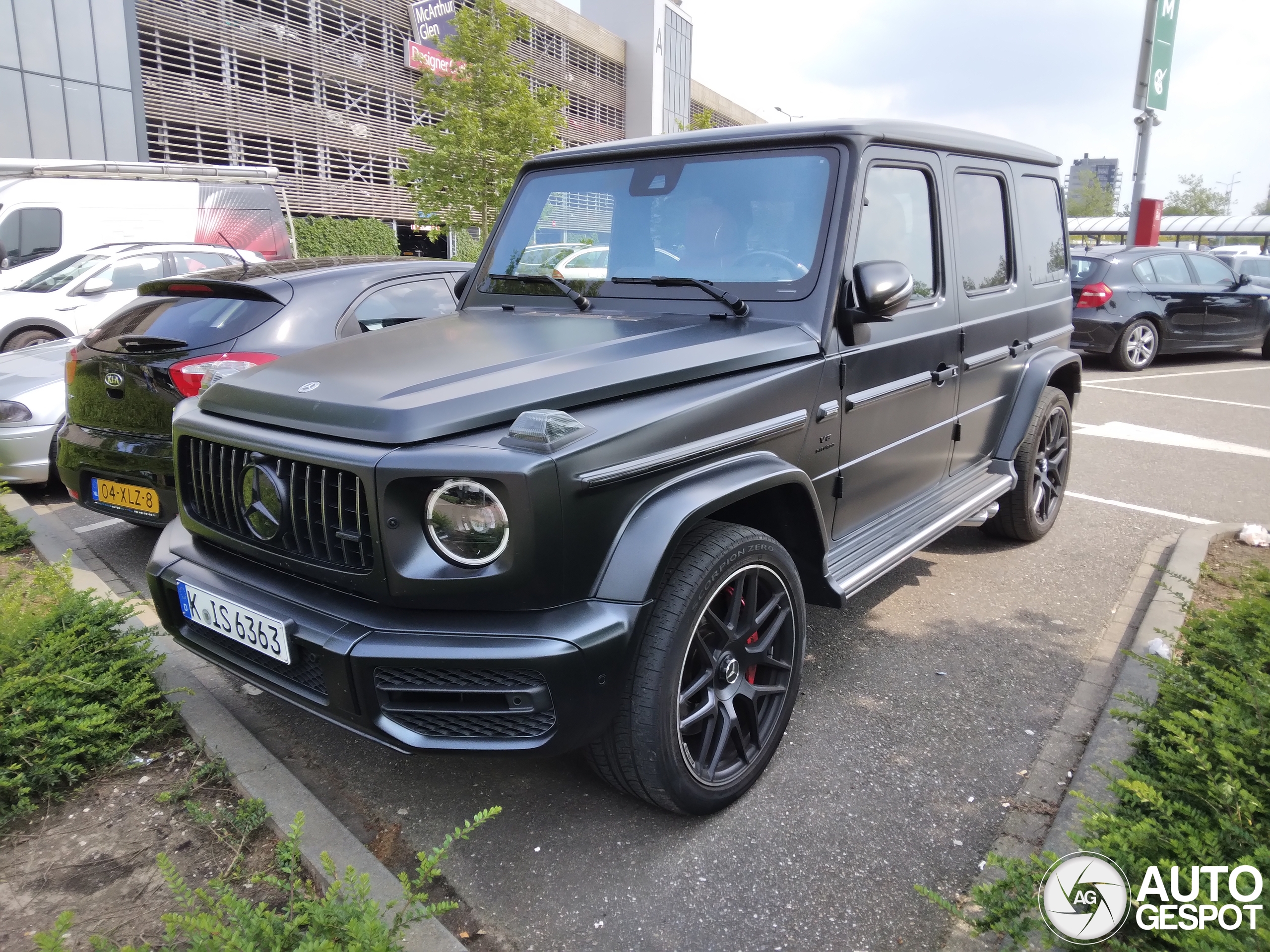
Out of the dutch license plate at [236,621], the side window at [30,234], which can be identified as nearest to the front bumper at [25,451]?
the dutch license plate at [236,621]

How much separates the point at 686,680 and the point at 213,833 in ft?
4.82

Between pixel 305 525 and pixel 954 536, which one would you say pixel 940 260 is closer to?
pixel 954 536

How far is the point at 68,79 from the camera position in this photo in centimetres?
1989

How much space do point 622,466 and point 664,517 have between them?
7.3 inches

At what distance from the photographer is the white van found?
1112 cm

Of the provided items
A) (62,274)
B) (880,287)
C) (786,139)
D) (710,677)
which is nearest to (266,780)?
(710,677)

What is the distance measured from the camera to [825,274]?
3.11m

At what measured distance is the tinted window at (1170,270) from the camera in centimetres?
1231

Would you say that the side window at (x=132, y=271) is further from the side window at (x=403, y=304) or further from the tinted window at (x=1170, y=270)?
the tinted window at (x=1170, y=270)

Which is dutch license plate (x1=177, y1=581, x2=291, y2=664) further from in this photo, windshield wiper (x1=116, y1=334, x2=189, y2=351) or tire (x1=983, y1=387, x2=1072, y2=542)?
tire (x1=983, y1=387, x2=1072, y2=542)

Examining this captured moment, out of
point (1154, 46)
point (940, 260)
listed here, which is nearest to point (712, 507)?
point (940, 260)

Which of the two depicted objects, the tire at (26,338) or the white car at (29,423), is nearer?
the white car at (29,423)

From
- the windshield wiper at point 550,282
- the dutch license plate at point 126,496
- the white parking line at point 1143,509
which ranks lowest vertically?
the white parking line at point 1143,509

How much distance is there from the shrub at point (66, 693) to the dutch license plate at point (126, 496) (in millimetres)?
705
